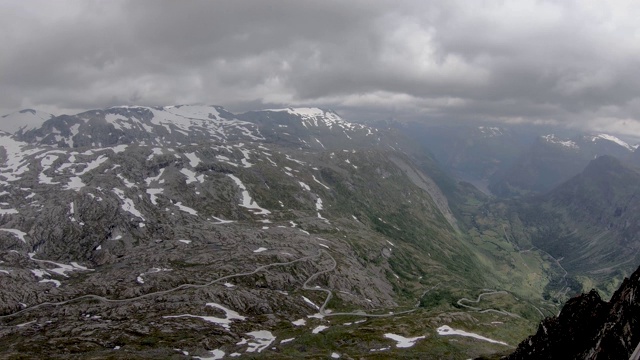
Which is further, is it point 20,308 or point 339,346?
point 20,308

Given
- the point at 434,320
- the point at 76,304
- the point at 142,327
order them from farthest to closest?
the point at 76,304 → the point at 434,320 → the point at 142,327

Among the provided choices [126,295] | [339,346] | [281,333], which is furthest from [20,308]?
[339,346]

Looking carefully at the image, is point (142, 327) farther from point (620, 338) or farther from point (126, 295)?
point (620, 338)

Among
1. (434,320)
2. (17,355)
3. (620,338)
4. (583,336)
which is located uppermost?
(620,338)

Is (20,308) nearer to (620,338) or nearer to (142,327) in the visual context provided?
(142,327)

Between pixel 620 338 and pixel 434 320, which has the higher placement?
pixel 620 338

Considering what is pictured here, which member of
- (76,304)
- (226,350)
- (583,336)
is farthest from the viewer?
(76,304)

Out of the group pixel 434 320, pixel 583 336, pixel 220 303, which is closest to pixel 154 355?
pixel 220 303
